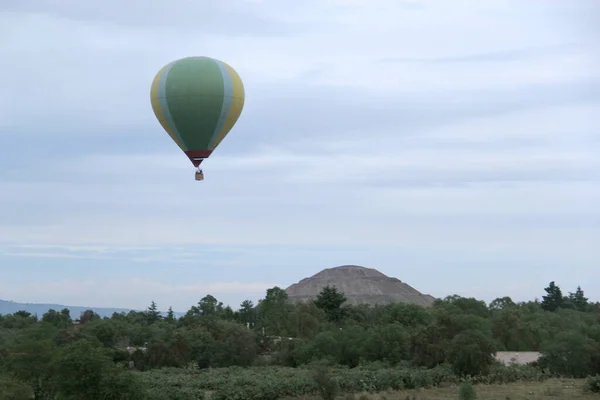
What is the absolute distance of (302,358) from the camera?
68.6 meters

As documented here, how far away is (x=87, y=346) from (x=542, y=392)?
973 inches

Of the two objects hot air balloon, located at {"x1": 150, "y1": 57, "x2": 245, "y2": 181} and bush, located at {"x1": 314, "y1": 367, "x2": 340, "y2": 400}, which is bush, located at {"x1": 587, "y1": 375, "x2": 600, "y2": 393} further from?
hot air balloon, located at {"x1": 150, "y1": 57, "x2": 245, "y2": 181}

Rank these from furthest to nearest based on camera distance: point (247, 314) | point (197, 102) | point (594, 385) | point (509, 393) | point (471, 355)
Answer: point (247, 314) < point (471, 355) < point (509, 393) < point (594, 385) < point (197, 102)

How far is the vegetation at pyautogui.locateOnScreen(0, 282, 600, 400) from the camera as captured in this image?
37.2 metres

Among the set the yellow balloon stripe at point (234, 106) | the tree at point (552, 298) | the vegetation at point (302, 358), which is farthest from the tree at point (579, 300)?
the yellow balloon stripe at point (234, 106)

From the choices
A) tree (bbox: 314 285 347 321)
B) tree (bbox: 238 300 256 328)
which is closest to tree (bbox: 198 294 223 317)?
tree (bbox: 238 300 256 328)

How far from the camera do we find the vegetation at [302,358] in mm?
37219

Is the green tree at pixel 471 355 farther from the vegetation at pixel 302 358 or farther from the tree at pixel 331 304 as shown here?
the tree at pixel 331 304

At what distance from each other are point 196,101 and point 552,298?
348 ft

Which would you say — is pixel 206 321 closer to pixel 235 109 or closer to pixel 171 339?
pixel 171 339

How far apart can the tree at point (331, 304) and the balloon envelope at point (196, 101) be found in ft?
177

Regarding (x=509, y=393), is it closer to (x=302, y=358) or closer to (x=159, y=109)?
(x=159, y=109)

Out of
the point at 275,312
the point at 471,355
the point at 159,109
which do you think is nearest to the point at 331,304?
the point at 275,312

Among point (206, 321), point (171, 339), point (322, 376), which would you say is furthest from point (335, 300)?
point (322, 376)
